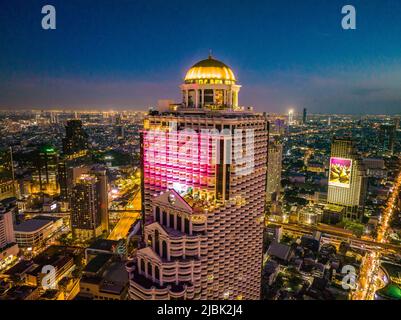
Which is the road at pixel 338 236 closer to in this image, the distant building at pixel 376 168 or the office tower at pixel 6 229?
the distant building at pixel 376 168

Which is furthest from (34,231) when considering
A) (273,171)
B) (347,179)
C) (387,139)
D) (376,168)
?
(387,139)

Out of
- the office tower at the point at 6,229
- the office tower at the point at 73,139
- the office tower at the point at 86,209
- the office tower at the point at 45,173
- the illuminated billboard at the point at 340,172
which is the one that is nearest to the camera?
the office tower at the point at 6,229

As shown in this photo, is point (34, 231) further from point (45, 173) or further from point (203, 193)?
point (203, 193)

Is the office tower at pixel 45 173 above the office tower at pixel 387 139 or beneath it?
beneath

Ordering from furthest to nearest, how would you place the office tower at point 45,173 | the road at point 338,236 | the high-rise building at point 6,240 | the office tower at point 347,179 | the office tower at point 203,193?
the office tower at point 45,173, the office tower at point 347,179, the road at point 338,236, the high-rise building at point 6,240, the office tower at point 203,193

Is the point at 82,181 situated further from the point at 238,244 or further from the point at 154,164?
the point at 238,244

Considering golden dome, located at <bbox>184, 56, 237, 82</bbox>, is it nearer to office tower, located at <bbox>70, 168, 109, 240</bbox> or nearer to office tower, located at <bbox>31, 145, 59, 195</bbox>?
office tower, located at <bbox>70, 168, 109, 240</bbox>

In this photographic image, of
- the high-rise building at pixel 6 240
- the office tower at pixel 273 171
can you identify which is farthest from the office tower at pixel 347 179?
the high-rise building at pixel 6 240
